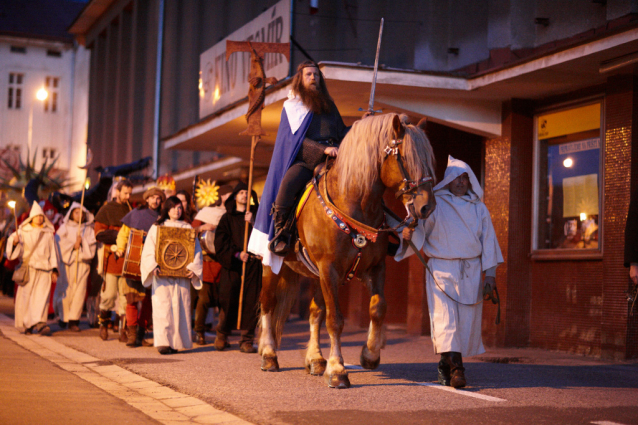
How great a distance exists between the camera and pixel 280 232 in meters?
7.79

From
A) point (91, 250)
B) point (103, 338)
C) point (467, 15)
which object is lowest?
point (103, 338)

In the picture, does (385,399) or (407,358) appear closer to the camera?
(385,399)

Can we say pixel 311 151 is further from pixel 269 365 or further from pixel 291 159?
pixel 269 365

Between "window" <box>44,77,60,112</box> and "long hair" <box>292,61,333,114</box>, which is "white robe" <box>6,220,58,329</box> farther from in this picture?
"window" <box>44,77,60,112</box>

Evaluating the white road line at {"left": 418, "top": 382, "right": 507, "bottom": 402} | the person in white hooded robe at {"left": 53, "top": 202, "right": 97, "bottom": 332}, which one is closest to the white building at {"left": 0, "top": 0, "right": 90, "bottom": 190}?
the person in white hooded robe at {"left": 53, "top": 202, "right": 97, "bottom": 332}

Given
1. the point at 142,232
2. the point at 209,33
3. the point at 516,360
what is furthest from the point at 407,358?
the point at 209,33

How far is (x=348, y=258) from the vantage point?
7316mm

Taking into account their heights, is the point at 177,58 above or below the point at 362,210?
above

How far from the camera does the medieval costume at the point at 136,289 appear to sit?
36.9 feet

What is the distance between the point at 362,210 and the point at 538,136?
5.91 metres

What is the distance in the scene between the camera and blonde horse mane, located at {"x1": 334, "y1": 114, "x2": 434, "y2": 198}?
684 centimetres

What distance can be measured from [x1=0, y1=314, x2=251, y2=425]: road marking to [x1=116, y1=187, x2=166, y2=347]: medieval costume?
0.92 meters

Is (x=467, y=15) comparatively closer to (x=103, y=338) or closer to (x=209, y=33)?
(x=103, y=338)

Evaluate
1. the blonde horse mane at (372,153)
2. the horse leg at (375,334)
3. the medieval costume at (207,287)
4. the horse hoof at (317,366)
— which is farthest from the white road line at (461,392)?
the medieval costume at (207,287)
